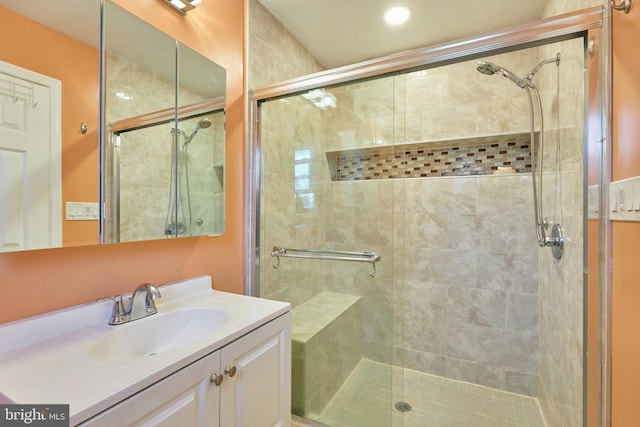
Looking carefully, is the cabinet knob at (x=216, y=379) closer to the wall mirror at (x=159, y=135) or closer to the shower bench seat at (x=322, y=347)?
the wall mirror at (x=159, y=135)

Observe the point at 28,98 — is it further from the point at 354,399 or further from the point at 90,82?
the point at 354,399

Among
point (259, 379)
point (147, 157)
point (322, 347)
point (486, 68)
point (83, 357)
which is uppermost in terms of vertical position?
point (486, 68)

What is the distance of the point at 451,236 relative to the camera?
2197 millimetres

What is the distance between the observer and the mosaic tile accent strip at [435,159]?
6.59ft

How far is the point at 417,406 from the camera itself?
1.89m

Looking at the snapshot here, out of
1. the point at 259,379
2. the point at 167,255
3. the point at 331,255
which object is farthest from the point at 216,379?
the point at 331,255

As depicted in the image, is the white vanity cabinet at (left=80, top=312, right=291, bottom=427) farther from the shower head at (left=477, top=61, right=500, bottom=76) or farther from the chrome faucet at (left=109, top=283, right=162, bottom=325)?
the shower head at (left=477, top=61, right=500, bottom=76)

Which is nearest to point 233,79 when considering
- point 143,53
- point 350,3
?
point 143,53

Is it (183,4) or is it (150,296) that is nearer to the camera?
(150,296)

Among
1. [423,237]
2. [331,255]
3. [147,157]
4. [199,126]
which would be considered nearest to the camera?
[147,157]

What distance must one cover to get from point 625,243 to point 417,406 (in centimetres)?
159

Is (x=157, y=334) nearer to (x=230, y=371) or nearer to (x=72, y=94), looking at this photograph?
(x=230, y=371)

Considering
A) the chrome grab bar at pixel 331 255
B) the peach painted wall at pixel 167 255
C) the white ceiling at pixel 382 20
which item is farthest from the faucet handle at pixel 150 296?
the white ceiling at pixel 382 20

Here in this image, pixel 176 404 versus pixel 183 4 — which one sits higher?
pixel 183 4
